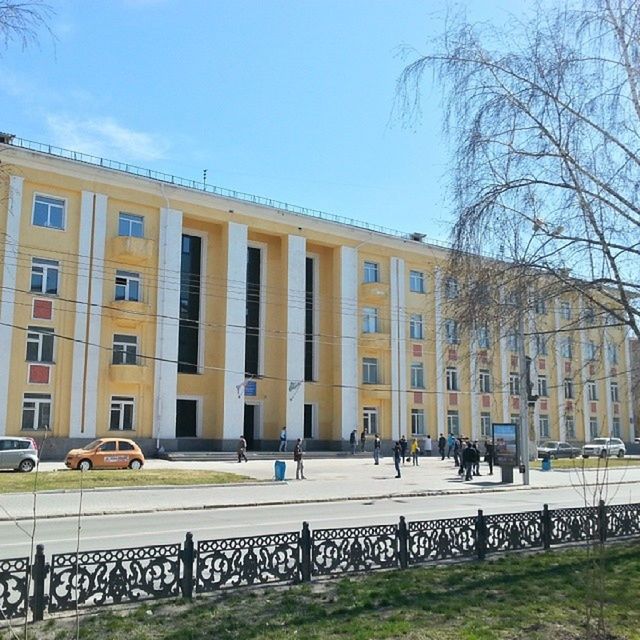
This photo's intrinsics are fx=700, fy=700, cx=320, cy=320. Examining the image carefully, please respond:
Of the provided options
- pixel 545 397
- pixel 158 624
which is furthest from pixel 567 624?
pixel 545 397

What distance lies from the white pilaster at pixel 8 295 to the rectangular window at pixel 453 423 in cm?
3079

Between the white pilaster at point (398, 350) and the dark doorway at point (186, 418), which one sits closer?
the dark doorway at point (186, 418)

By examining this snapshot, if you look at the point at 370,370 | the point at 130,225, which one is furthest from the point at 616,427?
the point at 130,225

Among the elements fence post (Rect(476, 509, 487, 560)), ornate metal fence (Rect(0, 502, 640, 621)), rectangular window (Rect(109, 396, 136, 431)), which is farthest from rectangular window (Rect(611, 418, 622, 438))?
fence post (Rect(476, 509, 487, 560))

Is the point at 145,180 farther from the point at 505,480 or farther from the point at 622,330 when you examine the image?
the point at 622,330

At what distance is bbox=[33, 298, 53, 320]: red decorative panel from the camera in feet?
116

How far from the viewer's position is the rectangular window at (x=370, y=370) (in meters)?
48.5

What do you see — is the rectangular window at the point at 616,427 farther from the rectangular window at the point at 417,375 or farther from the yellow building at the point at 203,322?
the rectangular window at the point at 417,375

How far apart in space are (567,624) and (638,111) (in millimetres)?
6938

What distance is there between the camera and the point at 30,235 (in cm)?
3544

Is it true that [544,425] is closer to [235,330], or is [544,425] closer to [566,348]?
[235,330]

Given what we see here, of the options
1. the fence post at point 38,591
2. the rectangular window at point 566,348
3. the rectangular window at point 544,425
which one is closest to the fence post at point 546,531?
the rectangular window at point 566,348

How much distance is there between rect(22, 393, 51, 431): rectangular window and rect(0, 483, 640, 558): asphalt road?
19.5 meters

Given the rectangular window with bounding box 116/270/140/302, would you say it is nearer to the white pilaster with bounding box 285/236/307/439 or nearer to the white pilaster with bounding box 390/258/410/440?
the white pilaster with bounding box 285/236/307/439
